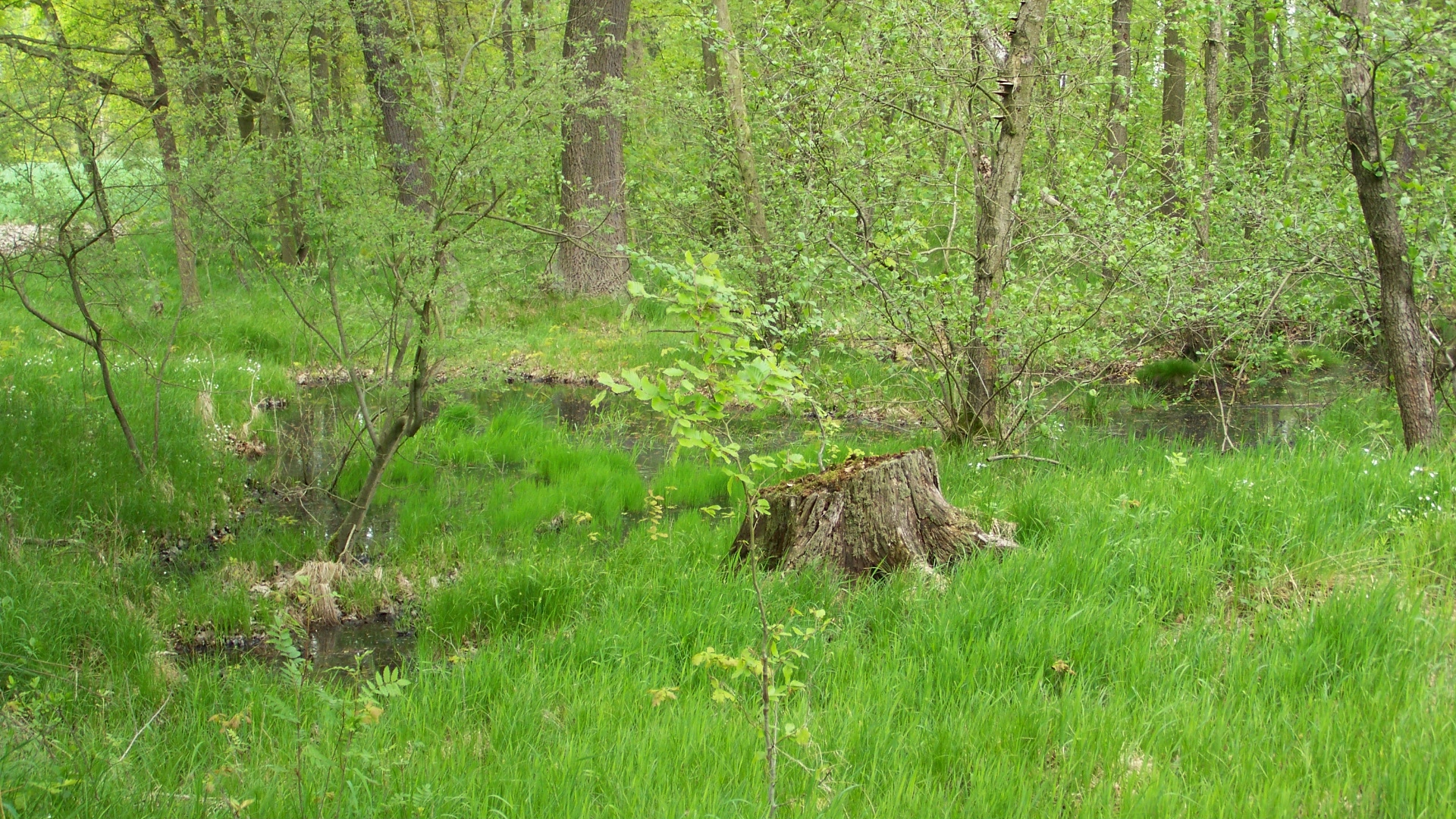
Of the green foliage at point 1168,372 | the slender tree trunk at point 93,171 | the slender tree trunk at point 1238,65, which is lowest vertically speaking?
the green foliage at point 1168,372

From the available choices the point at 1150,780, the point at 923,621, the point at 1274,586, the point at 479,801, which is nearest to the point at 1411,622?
the point at 1274,586

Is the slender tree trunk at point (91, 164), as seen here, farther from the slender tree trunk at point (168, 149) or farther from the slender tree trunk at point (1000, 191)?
the slender tree trunk at point (1000, 191)

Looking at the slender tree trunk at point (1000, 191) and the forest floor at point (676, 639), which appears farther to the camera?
the slender tree trunk at point (1000, 191)

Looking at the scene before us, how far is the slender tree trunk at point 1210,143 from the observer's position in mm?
8484

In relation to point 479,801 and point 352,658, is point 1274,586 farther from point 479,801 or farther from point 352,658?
point 352,658

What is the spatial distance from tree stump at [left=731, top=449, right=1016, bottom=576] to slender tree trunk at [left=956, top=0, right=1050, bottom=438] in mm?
1886

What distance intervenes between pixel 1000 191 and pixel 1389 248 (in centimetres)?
247

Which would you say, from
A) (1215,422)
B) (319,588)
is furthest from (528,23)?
(1215,422)

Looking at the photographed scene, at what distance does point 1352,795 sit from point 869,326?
536 cm

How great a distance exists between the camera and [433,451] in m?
8.77

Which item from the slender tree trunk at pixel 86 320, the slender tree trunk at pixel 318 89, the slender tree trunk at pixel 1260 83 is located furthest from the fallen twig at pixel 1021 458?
the slender tree trunk at pixel 1260 83

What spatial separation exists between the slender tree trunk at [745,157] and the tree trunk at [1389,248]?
5.37 metres

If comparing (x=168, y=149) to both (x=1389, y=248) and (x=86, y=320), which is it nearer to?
(x=86, y=320)

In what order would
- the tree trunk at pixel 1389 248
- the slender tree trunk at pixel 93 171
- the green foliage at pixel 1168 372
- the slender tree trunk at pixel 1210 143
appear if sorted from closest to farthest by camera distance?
the tree trunk at pixel 1389 248
the slender tree trunk at pixel 93 171
the slender tree trunk at pixel 1210 143
the green foliage at pixel 1168 372
